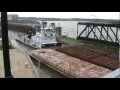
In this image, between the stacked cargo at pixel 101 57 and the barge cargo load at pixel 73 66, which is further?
the stacked cargo at pixel 101 57

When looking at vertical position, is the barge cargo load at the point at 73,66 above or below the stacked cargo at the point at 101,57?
below

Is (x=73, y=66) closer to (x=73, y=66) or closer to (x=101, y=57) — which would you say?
(x=73, y=66)

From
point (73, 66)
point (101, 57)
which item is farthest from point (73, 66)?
point (101, 57)

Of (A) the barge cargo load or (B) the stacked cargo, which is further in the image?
(B) the stacked cargo

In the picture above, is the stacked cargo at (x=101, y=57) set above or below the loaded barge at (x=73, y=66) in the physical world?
above

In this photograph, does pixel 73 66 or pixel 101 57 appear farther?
pixel 101 57

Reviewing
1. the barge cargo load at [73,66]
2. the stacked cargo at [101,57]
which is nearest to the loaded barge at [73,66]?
the barge cargo load at [73,66]

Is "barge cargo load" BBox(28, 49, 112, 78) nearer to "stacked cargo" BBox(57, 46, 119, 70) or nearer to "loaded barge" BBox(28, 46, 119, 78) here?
"loaded barge" BBox(28, 46, 119, 78)

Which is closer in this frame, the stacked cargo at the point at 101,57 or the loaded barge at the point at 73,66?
the loaded barge at the point at 73,66

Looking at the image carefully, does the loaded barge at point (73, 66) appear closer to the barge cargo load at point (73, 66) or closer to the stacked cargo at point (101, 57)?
the barge cargo load at point (73, 66)

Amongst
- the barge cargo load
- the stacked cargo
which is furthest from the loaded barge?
the stacked cargo
